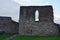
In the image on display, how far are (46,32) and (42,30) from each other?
57cm

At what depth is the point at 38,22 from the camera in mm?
19594

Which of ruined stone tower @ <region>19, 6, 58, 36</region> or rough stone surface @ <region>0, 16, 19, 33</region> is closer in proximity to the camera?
ruined stone tower @ <region>19, 6, 58, 36</region>

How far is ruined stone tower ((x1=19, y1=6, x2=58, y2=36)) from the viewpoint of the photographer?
19328 millimetres

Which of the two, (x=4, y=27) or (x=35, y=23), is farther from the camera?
(x=4, y=27)

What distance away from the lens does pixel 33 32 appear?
19.4m

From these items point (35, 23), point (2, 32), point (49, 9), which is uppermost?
point (49, 9)

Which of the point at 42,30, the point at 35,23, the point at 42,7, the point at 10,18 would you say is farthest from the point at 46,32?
the point at 10,18

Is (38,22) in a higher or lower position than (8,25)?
higher

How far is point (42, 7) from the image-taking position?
1973 cm

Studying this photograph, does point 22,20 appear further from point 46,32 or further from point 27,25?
point 46,32

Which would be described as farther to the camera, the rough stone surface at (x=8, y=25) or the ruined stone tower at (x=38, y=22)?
the rough stone surface at (x=8, y=25)

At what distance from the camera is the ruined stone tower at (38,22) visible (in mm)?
19328

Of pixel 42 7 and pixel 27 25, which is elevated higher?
pixel 42 7

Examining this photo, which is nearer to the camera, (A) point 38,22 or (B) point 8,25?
(A) point 38,22
